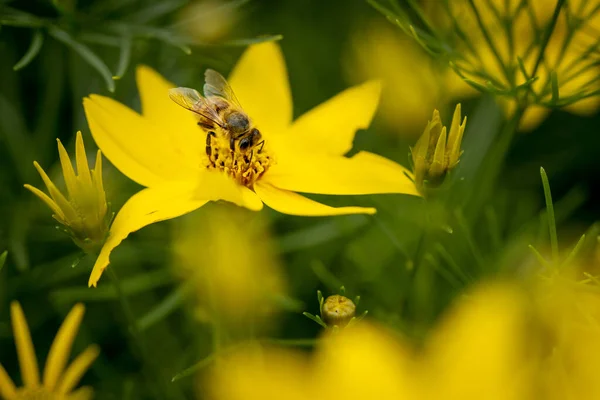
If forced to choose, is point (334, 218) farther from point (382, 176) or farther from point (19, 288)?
point (19, 288)

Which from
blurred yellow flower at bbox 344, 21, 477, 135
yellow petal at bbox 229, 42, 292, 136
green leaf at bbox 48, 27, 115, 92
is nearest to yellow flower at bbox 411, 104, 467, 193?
yellow petal at bbox 229, 42, 292, 136

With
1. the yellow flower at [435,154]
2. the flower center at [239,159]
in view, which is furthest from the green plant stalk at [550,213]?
the flower center at [239,159]

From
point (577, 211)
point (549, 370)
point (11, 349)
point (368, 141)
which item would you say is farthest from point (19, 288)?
point (577, 211)

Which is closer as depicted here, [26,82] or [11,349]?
[11,349]

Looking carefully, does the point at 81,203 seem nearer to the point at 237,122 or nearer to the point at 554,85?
the point at 237,122

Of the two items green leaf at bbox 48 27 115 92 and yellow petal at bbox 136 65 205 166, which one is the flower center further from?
green leaf at bbox 48 27 115 92

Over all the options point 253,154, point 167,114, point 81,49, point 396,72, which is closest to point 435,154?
point 253,154
